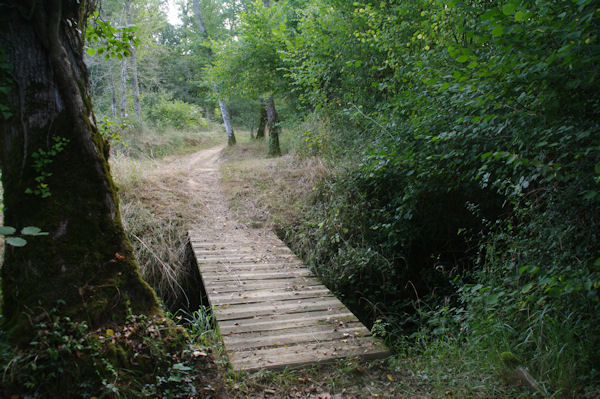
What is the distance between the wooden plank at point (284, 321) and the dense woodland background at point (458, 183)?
0.39 metres

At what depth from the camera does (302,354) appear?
10.0 feet

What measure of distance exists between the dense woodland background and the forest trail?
41cm

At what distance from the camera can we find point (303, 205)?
711 centimetres

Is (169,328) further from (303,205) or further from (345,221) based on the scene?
(303,205)

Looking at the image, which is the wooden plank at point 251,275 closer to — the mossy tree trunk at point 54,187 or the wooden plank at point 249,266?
the wooden plank at point 249,266

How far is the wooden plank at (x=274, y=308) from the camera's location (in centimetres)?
372

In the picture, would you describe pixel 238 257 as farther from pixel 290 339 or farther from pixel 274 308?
pixel 290 339

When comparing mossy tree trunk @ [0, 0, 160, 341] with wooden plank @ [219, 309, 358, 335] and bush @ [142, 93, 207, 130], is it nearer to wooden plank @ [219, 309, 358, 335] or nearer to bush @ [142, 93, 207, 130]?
wooden plank @ [219, 309, 358, 335]

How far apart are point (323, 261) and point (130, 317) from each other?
350cm

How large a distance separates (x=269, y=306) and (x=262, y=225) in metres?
3.14

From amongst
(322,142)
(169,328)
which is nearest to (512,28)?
(169,328)

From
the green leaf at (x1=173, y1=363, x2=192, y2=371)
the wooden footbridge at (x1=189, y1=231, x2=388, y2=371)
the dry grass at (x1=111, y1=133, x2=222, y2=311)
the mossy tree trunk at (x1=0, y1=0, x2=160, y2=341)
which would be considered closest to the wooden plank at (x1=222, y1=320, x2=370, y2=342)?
the wooden footbridge at (x1=189, y1=231, x2=388, y2=371)

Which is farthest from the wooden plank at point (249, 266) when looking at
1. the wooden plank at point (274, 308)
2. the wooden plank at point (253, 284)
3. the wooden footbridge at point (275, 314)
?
the wooden plank at point (274, 308)

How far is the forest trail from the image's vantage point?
311 cm
